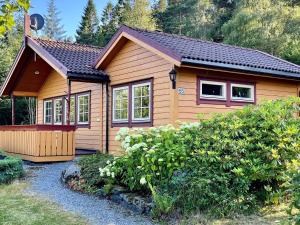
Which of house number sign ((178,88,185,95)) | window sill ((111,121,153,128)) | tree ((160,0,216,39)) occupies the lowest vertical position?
window sill ((111,121,153,128))

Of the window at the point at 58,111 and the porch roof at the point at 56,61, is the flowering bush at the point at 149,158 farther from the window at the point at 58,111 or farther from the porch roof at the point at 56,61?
the window at the point at 58,111

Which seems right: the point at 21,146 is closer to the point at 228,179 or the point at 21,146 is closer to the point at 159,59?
the point at 159,59

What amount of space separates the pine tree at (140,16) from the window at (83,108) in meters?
25.4

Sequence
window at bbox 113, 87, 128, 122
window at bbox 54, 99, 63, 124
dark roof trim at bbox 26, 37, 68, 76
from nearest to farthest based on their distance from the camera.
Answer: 1. dark roof trim at bbox 26, 37, 68, 76
2. window at bbox 113, 87, 128, 122
3. window at bbox 54, 99, 63, 124

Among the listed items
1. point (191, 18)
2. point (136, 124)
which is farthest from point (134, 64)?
point (191, 18)

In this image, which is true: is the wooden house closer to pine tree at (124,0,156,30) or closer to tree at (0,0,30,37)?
tree at (0,0,30,37)

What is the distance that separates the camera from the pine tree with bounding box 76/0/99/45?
42666 millimetres

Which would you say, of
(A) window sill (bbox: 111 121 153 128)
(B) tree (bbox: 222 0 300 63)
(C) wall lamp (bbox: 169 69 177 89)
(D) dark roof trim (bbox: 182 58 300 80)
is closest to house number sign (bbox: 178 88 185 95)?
(C) wall lamp (bbox: 169 69 177 89)

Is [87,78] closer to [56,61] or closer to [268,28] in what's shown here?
[56,61]

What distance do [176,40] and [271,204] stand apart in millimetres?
6533

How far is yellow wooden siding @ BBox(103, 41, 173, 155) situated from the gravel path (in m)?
2.24

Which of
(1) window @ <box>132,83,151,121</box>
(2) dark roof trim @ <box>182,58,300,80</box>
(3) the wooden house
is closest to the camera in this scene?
(2) dark roof trim @ <box>182,58,300,80</box>

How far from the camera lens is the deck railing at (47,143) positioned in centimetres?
1074

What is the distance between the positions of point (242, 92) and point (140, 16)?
102 feet
